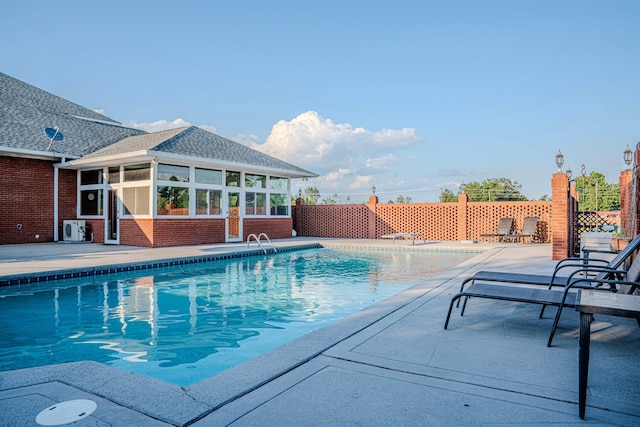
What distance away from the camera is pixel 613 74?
1181 cm

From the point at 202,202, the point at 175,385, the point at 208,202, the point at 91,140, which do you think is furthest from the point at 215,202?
the point at 175,385

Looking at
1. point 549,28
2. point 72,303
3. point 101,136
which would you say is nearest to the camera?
point 72,303

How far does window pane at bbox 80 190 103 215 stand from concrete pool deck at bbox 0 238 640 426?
1248cm

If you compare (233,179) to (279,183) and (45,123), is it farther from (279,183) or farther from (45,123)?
(45,123)

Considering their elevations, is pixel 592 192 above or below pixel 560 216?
above

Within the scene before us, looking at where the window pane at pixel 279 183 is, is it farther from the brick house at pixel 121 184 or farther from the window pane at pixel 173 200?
the window pane at pixel 173 200

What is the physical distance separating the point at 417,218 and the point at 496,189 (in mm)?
23668

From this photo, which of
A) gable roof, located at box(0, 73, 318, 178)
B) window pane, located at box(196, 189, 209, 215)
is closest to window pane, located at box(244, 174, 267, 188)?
gable roof, located at box(0, 73, 318, 178)

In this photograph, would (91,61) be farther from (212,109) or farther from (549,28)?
(549,28)

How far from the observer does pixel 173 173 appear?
12.6m

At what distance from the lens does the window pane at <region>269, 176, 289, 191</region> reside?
16425 mm

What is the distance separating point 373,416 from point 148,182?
11678 millimetres

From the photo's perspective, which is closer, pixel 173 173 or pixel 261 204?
pixel 173 173

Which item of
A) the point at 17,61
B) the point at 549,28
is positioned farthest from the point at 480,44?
the point at 17,61
